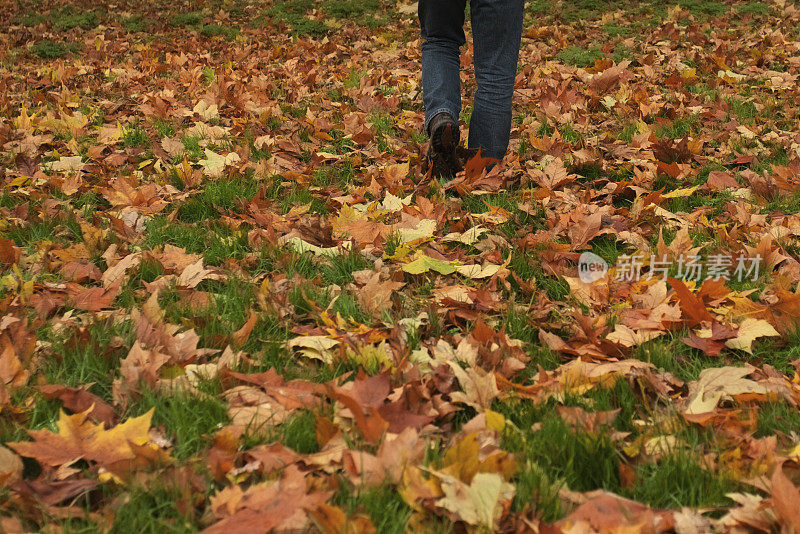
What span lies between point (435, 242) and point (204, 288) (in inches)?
35.3

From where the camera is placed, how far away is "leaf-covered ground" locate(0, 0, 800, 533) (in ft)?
4.36

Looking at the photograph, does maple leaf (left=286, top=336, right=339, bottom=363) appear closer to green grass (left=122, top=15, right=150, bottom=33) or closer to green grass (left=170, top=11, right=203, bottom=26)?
green grass (left=122, top=15, right=150, bottom=33)

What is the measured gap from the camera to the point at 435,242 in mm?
2596

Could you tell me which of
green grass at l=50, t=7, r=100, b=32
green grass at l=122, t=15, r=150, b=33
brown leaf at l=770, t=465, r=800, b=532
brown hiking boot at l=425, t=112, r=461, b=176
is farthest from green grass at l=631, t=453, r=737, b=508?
green grass at l=50, t=7, r=100, b=32

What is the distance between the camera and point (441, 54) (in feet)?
10.1

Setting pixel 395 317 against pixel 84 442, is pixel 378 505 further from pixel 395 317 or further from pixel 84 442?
pixel 395 317

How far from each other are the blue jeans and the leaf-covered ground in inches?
8.9

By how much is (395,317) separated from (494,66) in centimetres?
143

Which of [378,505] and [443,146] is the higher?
[443,146]

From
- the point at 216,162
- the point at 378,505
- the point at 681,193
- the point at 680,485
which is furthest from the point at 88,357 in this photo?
the point at 681,193

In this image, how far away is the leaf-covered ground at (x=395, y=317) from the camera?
4.36 ft

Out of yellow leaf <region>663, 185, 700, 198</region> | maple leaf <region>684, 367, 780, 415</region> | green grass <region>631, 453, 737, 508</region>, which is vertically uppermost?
yellow leaf <region>663, 185, 700, 198</region>

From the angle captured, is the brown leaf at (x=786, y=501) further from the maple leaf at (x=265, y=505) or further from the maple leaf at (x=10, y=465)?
the maple leaf at (x=10, y=465)

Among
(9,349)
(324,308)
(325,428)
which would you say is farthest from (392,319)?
(9,349)
